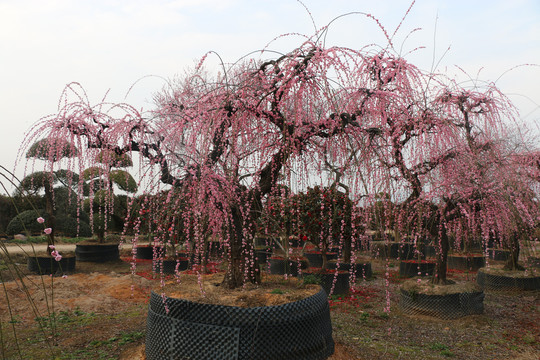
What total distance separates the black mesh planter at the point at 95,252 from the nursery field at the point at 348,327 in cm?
369

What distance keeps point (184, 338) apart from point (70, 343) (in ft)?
6.95

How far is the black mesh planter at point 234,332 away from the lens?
10.3 feet

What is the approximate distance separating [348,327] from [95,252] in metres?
9.46

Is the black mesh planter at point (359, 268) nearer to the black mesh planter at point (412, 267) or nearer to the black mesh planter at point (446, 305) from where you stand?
the black mesh planter at point (412, 267)

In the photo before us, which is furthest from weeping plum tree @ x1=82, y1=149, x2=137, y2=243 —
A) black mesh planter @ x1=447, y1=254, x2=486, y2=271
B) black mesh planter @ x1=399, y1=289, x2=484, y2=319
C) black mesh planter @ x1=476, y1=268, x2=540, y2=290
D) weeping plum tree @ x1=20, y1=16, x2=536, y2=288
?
black mesh planter @ x1=447, y1=254, x2=486, y2=271

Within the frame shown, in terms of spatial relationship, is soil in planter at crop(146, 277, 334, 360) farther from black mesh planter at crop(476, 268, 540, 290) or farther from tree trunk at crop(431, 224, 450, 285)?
black mesh planter at crop(476, 268, 540, 290)

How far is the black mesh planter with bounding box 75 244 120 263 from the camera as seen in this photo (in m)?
11.9

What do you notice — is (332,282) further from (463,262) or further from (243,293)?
(463,262)

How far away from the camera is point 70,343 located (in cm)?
445

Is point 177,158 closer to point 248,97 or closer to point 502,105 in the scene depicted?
point 248,97

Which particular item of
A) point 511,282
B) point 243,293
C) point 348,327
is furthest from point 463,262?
point 243,293

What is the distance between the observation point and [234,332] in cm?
315

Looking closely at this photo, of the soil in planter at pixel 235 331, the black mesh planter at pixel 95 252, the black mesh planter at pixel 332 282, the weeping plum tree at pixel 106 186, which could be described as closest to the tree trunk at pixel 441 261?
the black mesh planter at pixel 332 282

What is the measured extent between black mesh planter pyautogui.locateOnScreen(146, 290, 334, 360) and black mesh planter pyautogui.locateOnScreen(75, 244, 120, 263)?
9.58 meters
